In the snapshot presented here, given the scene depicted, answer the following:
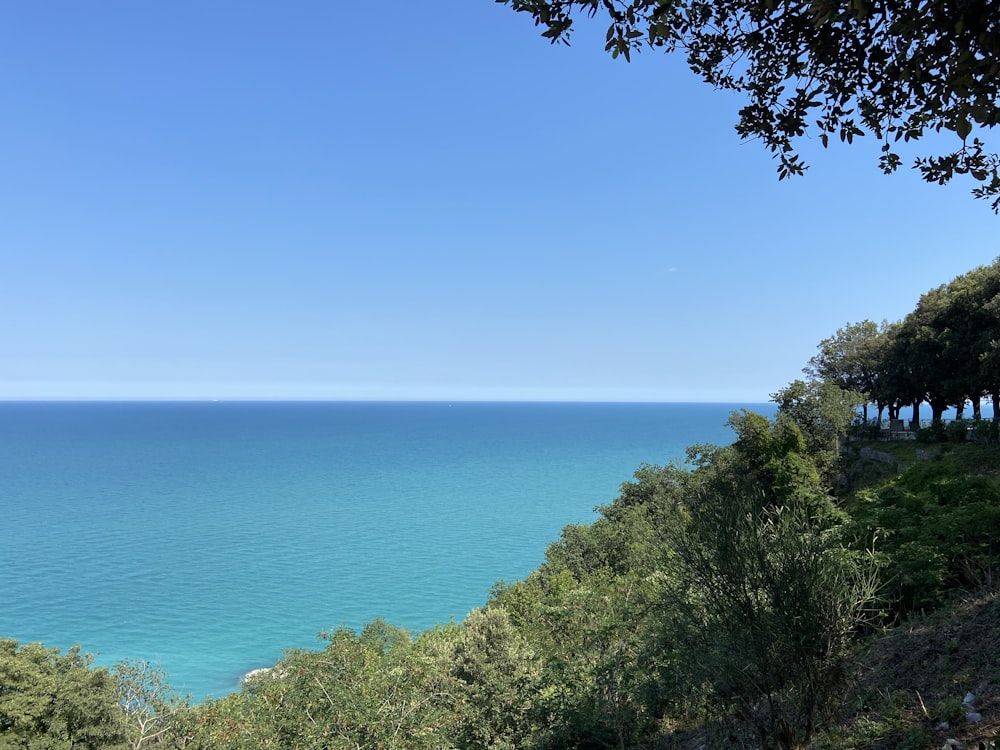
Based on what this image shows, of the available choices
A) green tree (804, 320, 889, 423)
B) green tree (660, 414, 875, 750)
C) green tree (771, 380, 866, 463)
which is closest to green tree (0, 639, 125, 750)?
green tree (660, 414, 875, 750)

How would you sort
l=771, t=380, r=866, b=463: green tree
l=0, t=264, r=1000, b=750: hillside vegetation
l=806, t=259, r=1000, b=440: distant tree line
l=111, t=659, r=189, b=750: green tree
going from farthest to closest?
l=771, t=380, r=866, b=463: green tree < l=806, t=259, r=1000, b=440: distant tree line < l=111, t=659, r=189, b=750: green tree < l=0, t=264, r=1000, b=750: hillside vegetation

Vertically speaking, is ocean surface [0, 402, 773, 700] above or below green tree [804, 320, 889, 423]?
below

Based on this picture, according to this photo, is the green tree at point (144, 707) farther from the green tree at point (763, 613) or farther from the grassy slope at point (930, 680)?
the grassy slope at point (930, 680)

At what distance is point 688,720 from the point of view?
401 inches

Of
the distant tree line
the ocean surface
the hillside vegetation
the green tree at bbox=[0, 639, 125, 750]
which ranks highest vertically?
the distant tree line

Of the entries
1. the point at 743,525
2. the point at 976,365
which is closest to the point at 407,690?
the point at 743,525

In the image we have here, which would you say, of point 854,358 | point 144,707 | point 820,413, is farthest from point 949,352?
point 144,707

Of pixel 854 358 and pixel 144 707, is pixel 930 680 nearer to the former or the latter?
pixel 144 707

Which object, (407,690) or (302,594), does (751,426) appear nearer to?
(407,690)

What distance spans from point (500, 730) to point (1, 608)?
44.2 metres

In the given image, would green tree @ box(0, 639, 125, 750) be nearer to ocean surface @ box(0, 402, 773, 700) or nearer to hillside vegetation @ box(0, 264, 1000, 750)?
hillside vegetation @ box(0, 264, 1000, 750)

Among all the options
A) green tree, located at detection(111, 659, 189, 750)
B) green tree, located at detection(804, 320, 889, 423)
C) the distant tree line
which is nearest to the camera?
green tree, located at detection(111, 659, 189, 750)

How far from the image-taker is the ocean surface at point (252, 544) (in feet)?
117

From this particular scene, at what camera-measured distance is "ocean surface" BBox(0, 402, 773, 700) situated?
3566cm
